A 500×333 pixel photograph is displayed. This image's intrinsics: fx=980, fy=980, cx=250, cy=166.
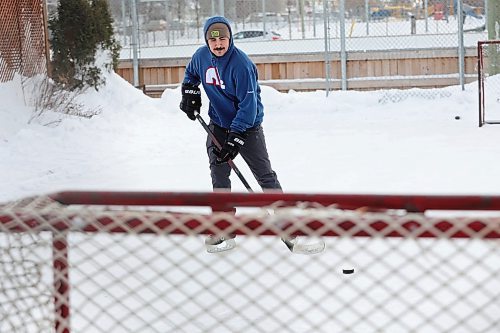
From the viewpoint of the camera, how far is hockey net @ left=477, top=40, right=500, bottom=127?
1244cm

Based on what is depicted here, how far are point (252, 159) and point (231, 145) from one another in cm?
31

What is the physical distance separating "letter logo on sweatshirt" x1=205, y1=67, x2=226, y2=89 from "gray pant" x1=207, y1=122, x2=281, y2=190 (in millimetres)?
345

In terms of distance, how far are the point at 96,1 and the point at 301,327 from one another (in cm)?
990

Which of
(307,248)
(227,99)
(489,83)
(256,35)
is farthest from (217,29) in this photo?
(256,35)

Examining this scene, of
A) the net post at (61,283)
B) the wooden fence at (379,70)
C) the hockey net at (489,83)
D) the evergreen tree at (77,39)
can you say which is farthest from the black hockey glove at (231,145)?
the wooden fence at (379,70)

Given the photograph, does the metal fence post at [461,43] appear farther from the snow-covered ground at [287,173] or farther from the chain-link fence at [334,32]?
the snow-covered ground at [287,173]

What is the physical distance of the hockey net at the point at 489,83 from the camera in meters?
12.4

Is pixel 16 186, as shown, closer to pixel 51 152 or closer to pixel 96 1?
pixel 51 152

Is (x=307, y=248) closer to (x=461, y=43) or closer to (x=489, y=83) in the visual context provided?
(x=489, y=83)

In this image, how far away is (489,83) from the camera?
51.0ft

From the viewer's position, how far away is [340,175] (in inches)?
354

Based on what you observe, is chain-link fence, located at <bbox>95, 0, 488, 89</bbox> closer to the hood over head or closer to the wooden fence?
the wooden fence

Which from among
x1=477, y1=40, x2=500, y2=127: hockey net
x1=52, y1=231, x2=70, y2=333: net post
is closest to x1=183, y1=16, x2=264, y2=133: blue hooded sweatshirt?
x1=52, y1=231, x2=70, y2=333: net post

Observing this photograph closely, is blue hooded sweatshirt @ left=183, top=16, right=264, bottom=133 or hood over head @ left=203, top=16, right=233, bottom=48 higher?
hood over head @ left=203, top=16, right=233, bottom=48
